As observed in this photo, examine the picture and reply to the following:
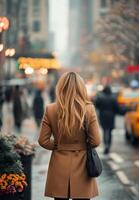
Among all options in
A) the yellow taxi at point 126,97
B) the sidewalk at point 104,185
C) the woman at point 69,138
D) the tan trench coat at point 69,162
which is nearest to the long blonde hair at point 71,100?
the woman at point 69,138

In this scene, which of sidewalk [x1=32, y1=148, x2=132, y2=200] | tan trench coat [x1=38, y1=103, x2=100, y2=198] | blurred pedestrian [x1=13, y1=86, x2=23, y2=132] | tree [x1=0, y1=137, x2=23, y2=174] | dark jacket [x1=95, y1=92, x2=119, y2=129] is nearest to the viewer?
tan trench coat [x1=38, y1=103, x2=100, y2=198]

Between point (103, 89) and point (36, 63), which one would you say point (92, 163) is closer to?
point (103, 89)

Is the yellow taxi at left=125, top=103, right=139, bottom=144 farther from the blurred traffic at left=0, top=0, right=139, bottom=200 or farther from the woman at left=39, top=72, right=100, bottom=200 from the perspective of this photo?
the woman at left=39, top=72, right=100, bottom=200

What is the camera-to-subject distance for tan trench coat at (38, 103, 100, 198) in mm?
6316

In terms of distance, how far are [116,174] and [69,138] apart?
6903 millimetres

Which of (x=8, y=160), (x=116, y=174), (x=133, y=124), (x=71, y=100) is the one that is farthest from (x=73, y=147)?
(x=133, y=124)

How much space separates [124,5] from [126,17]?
87 cm

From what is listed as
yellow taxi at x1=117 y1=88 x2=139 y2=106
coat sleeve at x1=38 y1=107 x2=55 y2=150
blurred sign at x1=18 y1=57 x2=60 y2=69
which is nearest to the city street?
coat sleeve at x1=38 y1=107 x2=55 y2=150

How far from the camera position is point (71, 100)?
6203 mm

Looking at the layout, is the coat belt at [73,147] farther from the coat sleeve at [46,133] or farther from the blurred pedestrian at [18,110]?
the blurred pedestrian at [18,110]

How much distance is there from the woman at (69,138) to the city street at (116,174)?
369 centimetres

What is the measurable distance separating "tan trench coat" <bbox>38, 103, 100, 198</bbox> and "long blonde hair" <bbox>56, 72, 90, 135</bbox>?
10 cm

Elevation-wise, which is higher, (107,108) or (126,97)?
(107,108)

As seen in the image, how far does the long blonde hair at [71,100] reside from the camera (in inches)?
244
